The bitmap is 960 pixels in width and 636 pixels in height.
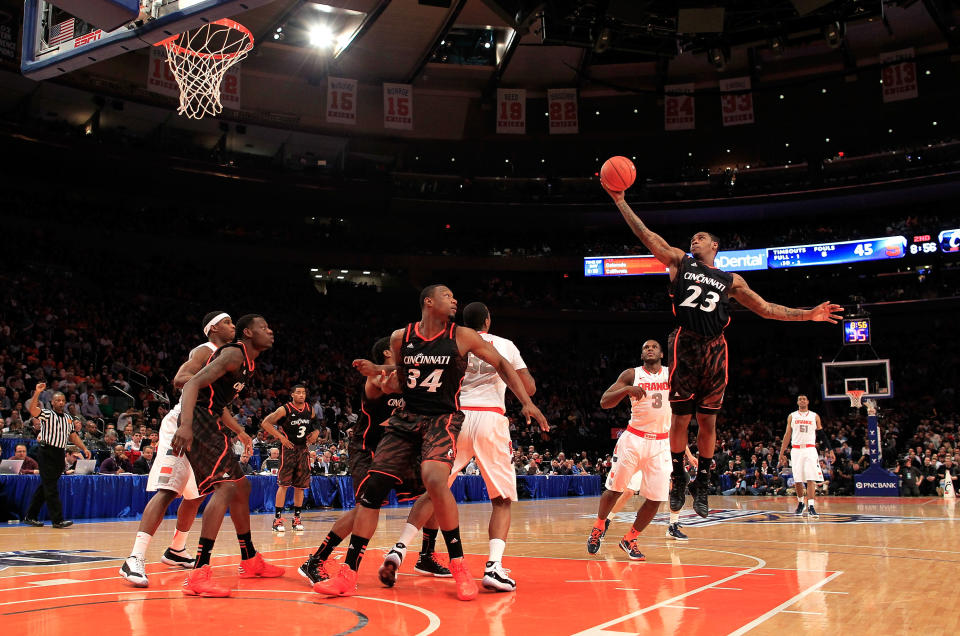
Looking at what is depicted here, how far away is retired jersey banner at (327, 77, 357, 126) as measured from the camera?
29.9m

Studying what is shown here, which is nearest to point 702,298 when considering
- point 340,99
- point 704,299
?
point 704,299

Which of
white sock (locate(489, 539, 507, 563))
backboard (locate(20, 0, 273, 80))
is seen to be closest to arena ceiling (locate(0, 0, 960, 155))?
backboard (locate(20, 0, 273, 80))

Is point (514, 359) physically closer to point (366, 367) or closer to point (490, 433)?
point (490, 433)

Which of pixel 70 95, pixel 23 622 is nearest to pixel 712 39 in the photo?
pixel 70 95

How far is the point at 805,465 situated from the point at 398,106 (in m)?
21.3

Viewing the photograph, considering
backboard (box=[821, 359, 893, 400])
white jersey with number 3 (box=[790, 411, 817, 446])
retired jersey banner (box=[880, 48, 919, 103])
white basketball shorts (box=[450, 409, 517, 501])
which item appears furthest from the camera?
retired jersey banner (box=[880, 48, 919, 103])

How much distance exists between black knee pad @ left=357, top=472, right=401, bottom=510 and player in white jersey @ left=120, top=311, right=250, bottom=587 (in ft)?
4.98

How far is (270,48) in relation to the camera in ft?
97.6

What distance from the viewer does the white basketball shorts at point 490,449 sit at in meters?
6.71

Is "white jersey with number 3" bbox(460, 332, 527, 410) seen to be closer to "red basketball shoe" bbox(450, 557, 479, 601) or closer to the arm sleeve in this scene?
the arm sleeve

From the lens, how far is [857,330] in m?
26.5

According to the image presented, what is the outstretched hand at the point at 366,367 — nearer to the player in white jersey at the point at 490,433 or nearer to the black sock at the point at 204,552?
the player in white jersey at the point at 490,433

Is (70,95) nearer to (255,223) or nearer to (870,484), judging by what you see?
(255,223)

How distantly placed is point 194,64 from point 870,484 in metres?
21.4
